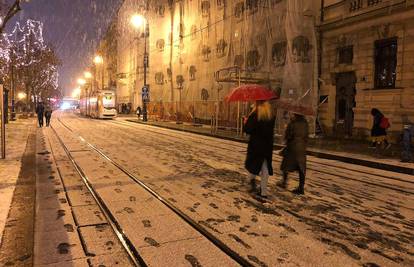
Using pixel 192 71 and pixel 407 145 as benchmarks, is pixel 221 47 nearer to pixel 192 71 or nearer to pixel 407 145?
pixel 192 71

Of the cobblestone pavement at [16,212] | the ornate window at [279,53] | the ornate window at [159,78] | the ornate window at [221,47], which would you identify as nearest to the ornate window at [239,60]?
the ornate window at [221,47]

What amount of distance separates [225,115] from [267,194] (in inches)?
716

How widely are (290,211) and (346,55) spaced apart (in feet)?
50.5

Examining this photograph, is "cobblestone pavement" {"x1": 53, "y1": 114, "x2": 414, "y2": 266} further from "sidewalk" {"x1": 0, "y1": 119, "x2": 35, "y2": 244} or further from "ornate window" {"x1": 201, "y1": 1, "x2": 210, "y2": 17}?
"ornate window" {"x1": 201, "y1": 1, "x2": 210, "y2": 17}

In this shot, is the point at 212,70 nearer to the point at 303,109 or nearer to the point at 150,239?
the point at 303,109

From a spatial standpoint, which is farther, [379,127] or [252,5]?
[252,5]

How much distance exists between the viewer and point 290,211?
6469 mm

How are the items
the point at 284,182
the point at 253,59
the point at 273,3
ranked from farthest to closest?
the point at 253,59
the point at 273,3
the point at 284,182

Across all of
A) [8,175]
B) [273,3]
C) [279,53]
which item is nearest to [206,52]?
[273,3]

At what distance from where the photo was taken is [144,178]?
9094mm

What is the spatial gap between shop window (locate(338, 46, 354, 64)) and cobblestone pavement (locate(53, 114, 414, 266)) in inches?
390

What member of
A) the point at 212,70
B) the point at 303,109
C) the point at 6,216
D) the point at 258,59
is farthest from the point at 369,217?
the point at 212,70

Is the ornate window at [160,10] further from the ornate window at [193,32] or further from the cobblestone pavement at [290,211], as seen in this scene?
the cobblestone pavement at [290,211]

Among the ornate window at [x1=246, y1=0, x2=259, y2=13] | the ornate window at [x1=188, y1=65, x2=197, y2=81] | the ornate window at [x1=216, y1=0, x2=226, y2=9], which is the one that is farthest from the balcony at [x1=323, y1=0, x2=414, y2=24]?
the ornate window at [x1=188, y1=65, x2=197, y2=81]
